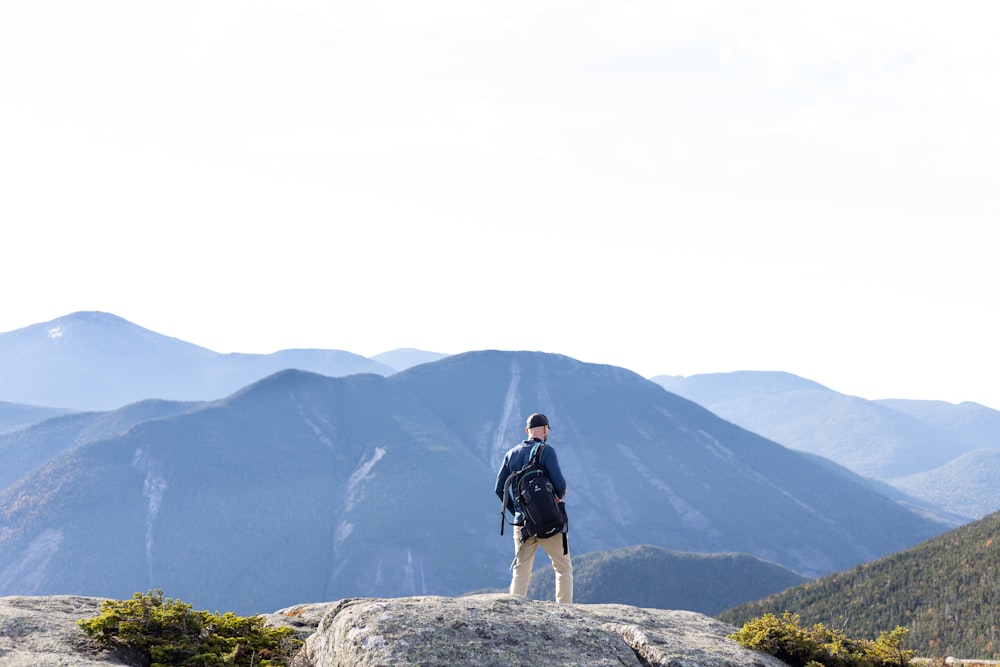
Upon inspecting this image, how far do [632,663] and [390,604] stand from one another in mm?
3680

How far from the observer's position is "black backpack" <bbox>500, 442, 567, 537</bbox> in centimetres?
1622

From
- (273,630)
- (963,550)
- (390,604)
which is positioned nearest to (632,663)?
(390,604)

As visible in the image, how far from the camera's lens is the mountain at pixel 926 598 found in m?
125

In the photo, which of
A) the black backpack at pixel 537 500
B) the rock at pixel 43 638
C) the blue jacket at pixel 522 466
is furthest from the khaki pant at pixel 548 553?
the rock at pixel 43 638

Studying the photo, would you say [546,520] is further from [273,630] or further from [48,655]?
[48,655]

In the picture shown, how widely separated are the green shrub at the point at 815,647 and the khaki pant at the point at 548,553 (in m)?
4.11

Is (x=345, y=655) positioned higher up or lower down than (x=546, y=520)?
lower down

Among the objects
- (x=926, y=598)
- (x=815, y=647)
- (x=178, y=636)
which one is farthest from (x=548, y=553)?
(x=926, y=598)

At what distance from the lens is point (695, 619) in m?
16.8

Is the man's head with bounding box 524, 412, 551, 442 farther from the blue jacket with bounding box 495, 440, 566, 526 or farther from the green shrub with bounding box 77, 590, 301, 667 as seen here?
the green shrub with bounding box 77, 590, 301, 667

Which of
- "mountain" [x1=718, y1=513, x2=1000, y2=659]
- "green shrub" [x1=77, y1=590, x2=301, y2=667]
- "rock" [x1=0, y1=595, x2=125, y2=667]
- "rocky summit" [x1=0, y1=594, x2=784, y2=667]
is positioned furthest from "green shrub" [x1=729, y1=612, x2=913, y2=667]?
"mountain" [x1=718, y1=513, x2=1000, y2=659]

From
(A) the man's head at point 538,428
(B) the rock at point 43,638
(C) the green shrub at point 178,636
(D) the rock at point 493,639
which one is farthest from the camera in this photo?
(A) the man's head at point 538,428

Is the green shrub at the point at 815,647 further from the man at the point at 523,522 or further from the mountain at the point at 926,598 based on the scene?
the mountain at the point at 926,598

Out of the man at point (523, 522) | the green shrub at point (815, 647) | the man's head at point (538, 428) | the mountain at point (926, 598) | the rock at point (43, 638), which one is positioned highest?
the man's head at point (538, 428)
